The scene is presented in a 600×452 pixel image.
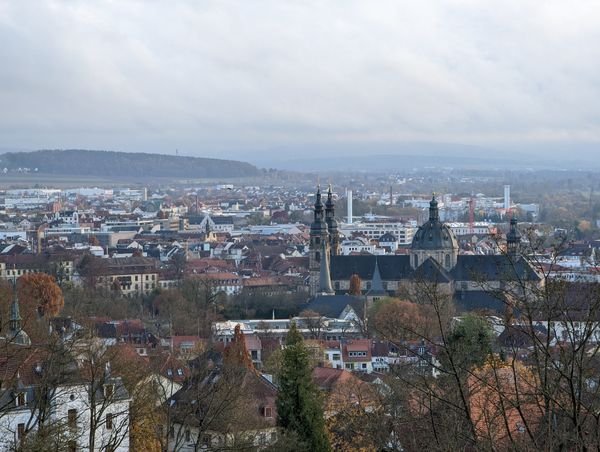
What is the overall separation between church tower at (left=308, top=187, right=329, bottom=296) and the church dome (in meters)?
4.30

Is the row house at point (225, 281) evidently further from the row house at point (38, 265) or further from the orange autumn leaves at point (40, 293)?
the orange autumn leaves at point (40, 293)

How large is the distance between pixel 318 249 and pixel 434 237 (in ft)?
18.3

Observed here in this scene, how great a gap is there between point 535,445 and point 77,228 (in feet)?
451

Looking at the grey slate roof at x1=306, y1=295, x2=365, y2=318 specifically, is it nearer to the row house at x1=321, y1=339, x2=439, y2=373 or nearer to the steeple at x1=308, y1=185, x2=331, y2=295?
the steeple at x1=308, y1=185, x2=331, y2=295

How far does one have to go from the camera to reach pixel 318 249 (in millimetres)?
73312

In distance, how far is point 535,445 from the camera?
1328cm

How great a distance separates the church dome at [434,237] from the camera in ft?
241

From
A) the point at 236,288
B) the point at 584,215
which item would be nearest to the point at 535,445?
the point at 236,288

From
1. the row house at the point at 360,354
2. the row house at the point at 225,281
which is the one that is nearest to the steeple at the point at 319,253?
the row house at the point at 225,281

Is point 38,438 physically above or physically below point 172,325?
above

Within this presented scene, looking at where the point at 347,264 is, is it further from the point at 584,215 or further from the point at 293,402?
the point at 584,215

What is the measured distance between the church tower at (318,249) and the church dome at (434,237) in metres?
4.30

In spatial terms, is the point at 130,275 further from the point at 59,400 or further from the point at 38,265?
the point at 59,400

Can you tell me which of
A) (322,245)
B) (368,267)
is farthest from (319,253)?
(368,267)
